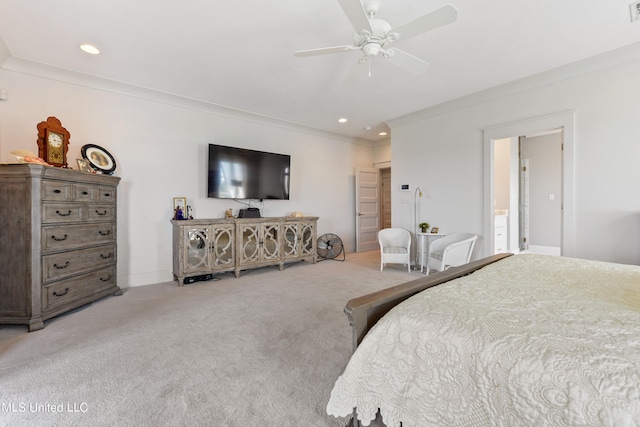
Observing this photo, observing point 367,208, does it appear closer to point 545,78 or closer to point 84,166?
point 545,78

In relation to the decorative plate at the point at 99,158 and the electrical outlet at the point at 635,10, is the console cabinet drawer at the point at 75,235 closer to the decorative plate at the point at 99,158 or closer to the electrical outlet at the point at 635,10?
the decorative plate at the point at 99,158

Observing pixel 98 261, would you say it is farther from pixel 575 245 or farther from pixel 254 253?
pixel 575 245

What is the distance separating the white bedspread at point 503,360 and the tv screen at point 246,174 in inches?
142

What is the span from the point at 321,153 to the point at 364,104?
1.68 metres

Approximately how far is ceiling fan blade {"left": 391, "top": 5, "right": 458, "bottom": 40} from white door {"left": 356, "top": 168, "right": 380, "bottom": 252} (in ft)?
13.1

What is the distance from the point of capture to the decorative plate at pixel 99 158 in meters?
3.13

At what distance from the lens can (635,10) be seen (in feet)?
7.01

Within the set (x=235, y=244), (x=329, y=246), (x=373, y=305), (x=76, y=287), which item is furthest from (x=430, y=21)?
(x=329, y=246)

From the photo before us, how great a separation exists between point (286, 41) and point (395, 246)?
132 inches

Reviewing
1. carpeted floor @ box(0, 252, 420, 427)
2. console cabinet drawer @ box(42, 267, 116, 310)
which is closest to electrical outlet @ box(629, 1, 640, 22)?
carpeted floor @ box(0, 252, 420, 427)

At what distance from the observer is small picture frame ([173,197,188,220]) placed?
3.78 metres

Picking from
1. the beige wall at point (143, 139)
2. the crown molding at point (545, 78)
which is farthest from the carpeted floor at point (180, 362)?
the crown molding at point (545, 78)

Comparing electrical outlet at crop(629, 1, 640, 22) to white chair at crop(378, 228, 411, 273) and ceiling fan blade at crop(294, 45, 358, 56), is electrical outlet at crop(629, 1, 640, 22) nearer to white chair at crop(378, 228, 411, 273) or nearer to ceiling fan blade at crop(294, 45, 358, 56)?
ceiling fan blade at crop(294, 45, 358, 56)

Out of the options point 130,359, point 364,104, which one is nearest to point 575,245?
point 364,104
